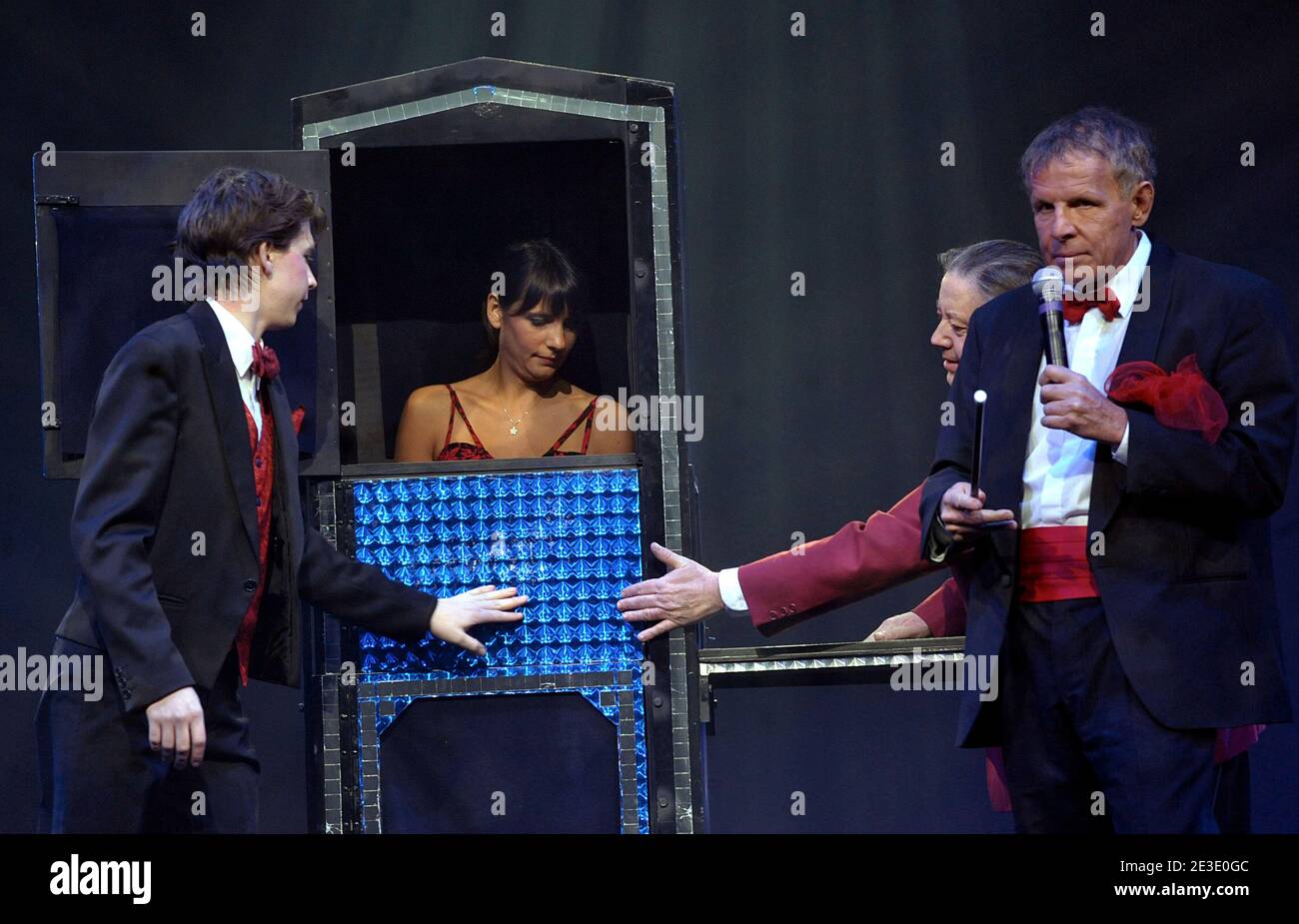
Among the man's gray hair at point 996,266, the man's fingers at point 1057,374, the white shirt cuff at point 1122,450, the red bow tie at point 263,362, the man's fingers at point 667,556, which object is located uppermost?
the man's gray hair at point 996,266

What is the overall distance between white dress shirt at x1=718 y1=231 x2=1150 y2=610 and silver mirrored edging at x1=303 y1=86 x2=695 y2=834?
89 cm

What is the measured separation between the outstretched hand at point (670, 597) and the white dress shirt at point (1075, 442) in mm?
833

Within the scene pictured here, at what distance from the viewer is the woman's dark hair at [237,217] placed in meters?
3.65

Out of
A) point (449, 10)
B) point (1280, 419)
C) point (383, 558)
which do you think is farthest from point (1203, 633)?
point (449, 10)

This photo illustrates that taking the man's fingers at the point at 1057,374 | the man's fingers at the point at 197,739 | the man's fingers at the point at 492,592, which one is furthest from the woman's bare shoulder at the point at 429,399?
the man's fingers at the point at 1057,374

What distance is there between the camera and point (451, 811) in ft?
12.7

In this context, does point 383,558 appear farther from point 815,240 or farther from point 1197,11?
point 1197,11

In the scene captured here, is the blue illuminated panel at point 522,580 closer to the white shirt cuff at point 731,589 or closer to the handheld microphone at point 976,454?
the white shirt cuff at point 731,589

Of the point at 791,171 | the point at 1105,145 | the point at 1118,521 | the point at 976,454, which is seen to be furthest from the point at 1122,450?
the point at 791,171

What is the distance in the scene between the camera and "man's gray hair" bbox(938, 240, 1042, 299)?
421 cm

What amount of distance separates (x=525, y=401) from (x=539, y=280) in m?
0.33

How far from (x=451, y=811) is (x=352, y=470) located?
0.84 m

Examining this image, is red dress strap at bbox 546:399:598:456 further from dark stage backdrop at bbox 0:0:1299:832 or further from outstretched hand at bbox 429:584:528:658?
dark stage backdrop at bbox 0:0:1299:832

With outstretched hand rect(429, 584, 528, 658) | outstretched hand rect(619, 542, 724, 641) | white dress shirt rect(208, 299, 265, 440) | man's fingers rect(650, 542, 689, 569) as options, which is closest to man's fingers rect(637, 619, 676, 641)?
outstretched hand rect(619, 542, 724, 641)
